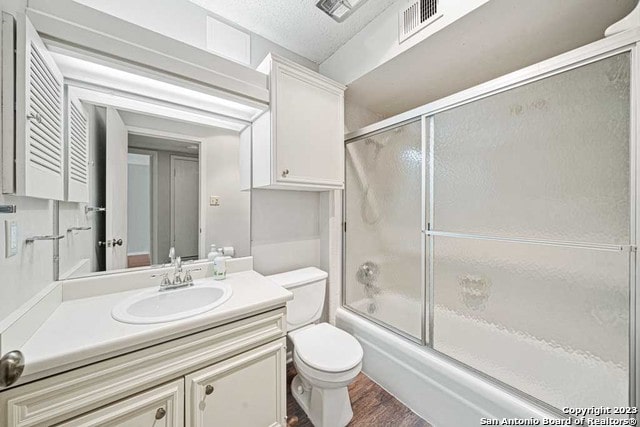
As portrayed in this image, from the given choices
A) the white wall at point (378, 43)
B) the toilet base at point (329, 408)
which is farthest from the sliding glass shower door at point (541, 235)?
the toilet base at point (329, 408)

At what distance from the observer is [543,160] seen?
135 centimetres

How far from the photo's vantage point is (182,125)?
57.1 inches

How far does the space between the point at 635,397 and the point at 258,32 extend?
8.59 feet

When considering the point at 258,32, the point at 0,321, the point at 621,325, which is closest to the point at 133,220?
the point at 0,321

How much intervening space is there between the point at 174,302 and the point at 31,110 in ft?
3.05

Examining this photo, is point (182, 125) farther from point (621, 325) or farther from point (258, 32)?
point (621, 325)

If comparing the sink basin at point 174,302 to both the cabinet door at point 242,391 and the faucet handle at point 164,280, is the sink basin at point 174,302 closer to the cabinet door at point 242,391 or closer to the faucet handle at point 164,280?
the faucet handle at point 164,280

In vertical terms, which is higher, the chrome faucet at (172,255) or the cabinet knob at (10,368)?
the chrome faucet at (172,255)

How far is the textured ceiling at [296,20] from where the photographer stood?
4.77ft

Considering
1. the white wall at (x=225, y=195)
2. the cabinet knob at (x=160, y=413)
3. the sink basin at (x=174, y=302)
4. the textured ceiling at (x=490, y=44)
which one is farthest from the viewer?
the white wall at (x=225, y=195)

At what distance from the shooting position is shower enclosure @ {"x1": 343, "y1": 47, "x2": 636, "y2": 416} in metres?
1.03

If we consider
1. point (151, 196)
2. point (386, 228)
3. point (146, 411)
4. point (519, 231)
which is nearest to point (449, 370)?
point (519, 231)

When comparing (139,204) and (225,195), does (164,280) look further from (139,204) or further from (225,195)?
(225,195)

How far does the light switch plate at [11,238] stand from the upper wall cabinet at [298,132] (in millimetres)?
999
